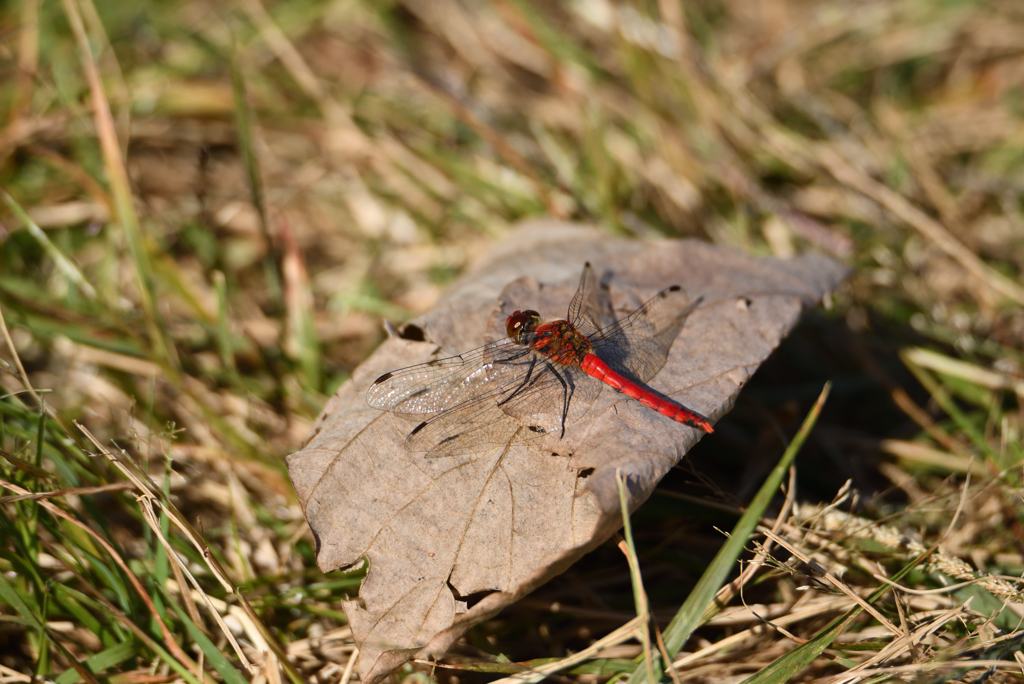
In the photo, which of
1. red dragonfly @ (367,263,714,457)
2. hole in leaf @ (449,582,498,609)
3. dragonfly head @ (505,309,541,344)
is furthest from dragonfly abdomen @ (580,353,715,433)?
hole in leaf @ (449,582,498,609)

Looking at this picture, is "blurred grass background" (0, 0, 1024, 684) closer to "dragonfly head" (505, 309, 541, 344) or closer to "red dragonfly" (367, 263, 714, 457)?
"red dragonfly" (367, 263, 714, 457)

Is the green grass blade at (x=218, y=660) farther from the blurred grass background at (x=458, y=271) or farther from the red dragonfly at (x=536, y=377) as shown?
the red dragonfly at (x=536, y=377)

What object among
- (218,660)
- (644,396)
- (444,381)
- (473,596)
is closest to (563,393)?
(644,396)

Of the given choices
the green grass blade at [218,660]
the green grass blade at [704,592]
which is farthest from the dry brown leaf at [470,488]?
the green grass blade at [218,660]

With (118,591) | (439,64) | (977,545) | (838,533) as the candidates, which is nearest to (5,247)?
(118,591)

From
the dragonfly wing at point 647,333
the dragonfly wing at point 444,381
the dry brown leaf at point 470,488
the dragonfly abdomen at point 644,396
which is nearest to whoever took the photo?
the dry brown leaf at point 470,488

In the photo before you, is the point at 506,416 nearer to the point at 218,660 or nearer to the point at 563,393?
the point at 563,393
